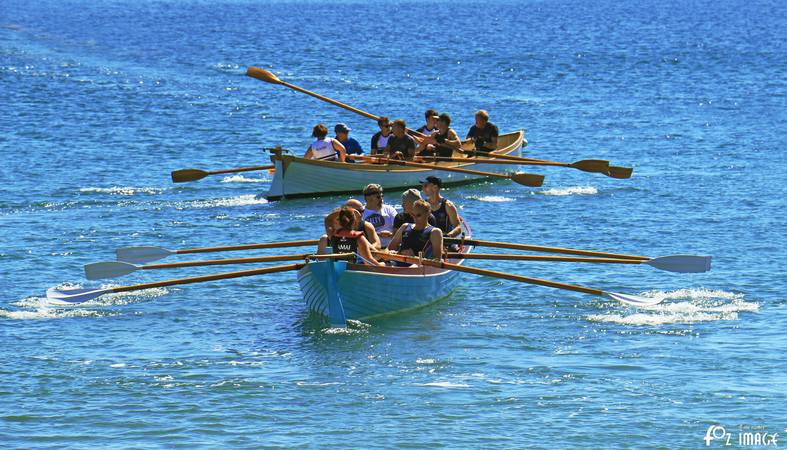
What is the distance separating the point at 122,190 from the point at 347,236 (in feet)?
44.0

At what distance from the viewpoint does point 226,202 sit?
2930 cm

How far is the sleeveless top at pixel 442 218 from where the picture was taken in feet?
67.3

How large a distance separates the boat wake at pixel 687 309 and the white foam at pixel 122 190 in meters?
13.6

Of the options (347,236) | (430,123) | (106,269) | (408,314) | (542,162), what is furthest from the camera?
(430,123)

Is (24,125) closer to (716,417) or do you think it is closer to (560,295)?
(560,295)

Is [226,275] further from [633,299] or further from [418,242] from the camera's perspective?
[633,299]

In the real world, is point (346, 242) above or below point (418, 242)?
above

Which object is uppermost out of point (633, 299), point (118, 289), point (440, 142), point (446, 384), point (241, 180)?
point (440, 142)

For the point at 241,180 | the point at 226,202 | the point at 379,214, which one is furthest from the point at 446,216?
the point at 241,180

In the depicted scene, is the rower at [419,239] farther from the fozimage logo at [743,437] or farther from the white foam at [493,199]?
the white foam at [493,199]

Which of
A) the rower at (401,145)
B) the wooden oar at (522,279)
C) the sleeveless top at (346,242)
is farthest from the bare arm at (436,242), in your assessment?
the rower at (401,145)

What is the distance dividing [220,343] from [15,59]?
152 feet

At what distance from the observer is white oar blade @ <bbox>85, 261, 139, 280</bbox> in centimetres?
1867

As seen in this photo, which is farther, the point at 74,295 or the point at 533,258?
the point at 533,258
